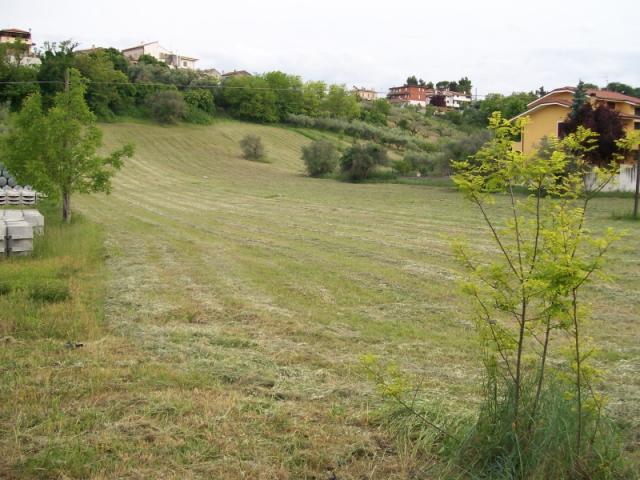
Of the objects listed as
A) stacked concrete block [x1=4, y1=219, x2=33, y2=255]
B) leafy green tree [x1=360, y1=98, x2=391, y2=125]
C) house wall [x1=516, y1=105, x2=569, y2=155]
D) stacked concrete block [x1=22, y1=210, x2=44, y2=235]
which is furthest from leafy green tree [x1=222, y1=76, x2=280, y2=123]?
stacked concrete block [x1=4, y1=219, x2=33, y2=255]

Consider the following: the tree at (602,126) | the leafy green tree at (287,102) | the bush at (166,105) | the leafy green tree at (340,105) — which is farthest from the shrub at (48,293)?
the leafy green tree at (340,105)

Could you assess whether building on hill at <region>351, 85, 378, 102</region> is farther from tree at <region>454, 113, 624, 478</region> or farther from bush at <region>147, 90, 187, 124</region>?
tree at <region>454, 113, 624, 478</region>

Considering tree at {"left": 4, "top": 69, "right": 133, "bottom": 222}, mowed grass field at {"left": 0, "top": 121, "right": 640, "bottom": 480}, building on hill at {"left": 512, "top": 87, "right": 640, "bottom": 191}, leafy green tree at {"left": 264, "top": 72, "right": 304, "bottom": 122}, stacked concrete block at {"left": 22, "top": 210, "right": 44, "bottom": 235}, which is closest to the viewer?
mowed grass field at {"left": 0, "top": 121, "right": 640, "bottom": 480}

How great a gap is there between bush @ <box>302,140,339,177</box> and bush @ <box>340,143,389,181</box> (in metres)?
3.00

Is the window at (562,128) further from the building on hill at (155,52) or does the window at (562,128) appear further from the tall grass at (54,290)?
the building on hill at (155,52)

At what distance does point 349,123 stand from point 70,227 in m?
66.6

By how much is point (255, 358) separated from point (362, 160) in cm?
3973

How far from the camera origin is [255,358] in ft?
22.2

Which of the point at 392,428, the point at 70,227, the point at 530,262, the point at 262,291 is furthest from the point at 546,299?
the point at 70,227

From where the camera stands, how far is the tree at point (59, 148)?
16.4 meters

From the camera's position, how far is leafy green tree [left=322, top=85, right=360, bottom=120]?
91562mm

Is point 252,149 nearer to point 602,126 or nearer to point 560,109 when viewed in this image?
point 560,109

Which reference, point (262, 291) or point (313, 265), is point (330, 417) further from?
point (313, 265)

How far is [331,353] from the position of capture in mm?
7066
